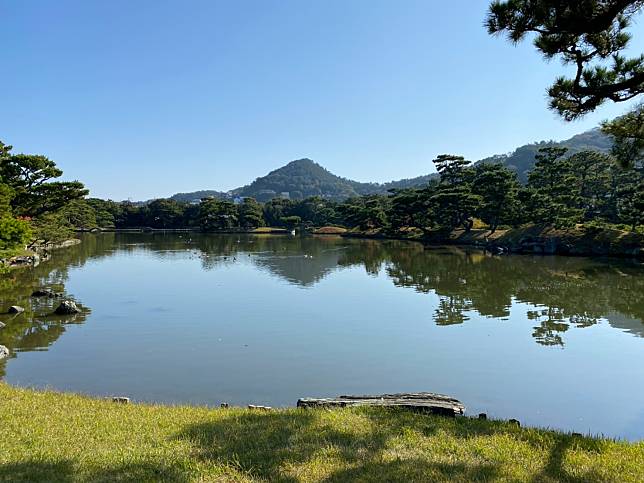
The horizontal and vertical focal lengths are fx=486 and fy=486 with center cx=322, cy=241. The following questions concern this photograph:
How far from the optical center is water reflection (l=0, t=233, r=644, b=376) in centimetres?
1306

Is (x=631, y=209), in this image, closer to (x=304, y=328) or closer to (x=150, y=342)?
(x=304, y=328)

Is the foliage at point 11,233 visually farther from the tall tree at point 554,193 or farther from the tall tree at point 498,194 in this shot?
the tall tree at point 498,194

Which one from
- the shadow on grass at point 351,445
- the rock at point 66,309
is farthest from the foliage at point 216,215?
the shadow on grass at point 351,445

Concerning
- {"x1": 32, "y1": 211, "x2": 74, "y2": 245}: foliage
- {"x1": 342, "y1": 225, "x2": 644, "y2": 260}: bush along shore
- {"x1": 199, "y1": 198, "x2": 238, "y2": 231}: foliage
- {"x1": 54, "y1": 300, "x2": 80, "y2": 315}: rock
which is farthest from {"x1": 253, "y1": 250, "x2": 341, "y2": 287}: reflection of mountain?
{"x1": 199, "y1": 198, "x2": 238, "y2": 231}: foliage

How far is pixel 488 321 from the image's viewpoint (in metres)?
13.4

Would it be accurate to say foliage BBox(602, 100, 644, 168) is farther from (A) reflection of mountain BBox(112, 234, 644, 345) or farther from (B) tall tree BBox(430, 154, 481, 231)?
(B) tall tree BBox(430, 154, 481, 231)

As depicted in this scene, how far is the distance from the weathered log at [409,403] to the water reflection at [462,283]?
21.0 ft

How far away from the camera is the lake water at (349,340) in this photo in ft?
26.2

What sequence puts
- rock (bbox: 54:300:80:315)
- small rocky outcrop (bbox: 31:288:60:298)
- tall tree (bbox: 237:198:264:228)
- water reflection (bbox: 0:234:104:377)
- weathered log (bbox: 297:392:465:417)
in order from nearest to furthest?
weathered log (bbox: 297:392:465:417) → water reflection (bbox: 0:234:104:377) → rock (bbox: 54:300:80:315) → small rocky outcrop (bbox: 31:288:60:298) → tall tree (bbox: 237:198:264:228)

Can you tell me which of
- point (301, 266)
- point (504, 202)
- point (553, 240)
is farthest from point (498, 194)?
point (301, 266)

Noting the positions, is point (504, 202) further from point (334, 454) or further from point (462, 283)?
point (334, 454)

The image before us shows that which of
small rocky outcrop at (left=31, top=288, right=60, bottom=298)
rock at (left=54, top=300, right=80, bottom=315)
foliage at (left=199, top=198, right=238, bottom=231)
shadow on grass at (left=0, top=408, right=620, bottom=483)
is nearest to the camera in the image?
shadow on grass at (left=0, top=408, right=620, bottom=483)

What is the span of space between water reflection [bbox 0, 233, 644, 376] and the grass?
278 inches

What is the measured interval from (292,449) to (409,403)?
1.94 m
